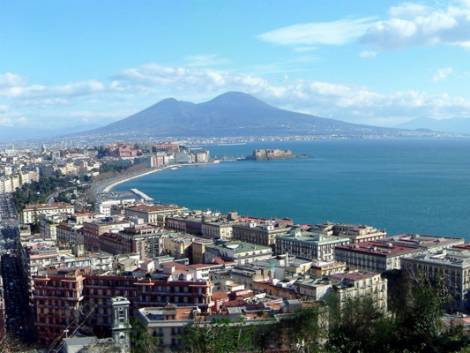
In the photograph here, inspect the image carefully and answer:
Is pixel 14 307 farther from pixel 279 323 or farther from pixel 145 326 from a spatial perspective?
pixel 279 323

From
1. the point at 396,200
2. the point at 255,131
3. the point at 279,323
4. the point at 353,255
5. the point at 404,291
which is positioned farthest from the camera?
the point at 255,131

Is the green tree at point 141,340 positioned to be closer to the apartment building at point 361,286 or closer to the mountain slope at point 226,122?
the apartment building at point 361,286

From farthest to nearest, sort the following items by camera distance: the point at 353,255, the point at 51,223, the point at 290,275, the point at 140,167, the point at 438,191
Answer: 1. the point at 140,167
2. the point at 438,191
3. the point at 51,223
4. the point at 353,255
5. the point at 290,275

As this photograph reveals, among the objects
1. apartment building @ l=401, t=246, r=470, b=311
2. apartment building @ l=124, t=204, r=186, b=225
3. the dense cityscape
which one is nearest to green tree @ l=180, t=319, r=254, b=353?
the dense cityscape

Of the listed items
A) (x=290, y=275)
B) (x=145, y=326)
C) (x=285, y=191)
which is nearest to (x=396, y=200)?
(x=285, y=191)

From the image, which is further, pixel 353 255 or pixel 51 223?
pixel 51 223

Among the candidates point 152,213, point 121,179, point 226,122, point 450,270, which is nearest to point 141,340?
point 450,270
